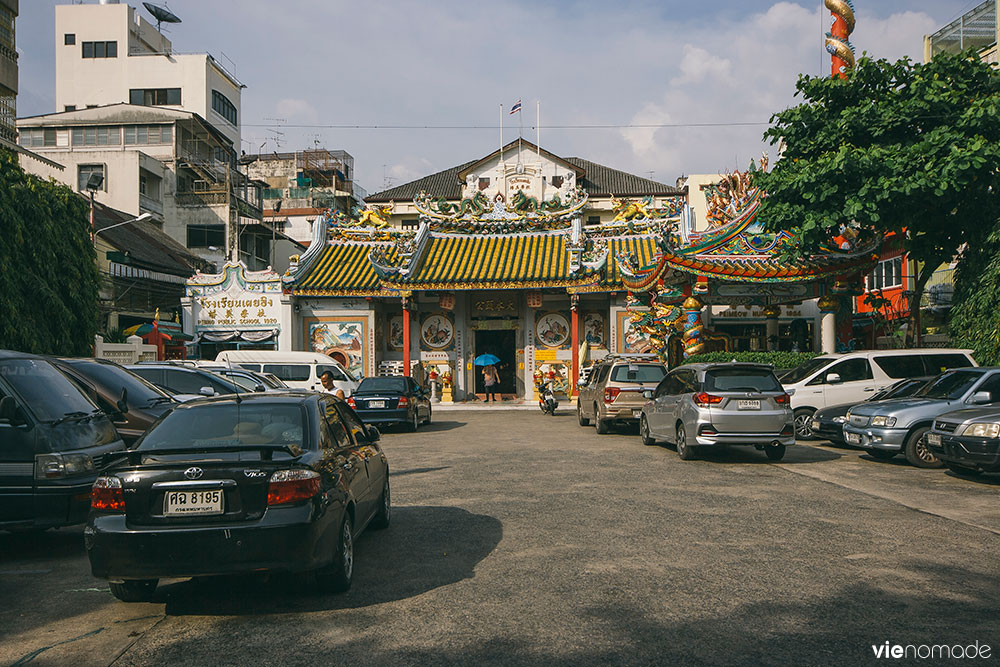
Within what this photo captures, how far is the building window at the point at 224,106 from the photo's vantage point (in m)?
53.1

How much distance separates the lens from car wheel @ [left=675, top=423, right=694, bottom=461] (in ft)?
43.9

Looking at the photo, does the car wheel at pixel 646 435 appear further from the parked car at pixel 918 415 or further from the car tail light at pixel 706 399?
the parked car at pixel 918 415

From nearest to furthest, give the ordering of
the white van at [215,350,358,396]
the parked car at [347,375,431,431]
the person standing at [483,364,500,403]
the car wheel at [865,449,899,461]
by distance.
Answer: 1. the car wheel at [865,449,899,461]
2. the parked car at [347,375,431,431]
3. the white van at [215,350,358,396]
4. the person standing at [483,364,500,403]

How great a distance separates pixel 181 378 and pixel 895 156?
50.1 feet

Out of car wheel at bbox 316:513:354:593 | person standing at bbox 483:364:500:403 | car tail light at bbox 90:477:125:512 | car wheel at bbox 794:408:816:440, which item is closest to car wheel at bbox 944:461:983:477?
car wheel at bbox 794:408:816:440

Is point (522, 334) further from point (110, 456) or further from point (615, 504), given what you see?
point (110, 456)

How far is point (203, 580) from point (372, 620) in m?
1.88

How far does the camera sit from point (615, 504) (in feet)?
30.4

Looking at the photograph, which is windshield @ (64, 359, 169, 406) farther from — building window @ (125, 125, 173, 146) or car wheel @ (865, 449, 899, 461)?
building window @ (125, 125, 173, 146)

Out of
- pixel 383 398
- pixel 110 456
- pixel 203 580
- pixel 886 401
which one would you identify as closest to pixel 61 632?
pixel 203 580

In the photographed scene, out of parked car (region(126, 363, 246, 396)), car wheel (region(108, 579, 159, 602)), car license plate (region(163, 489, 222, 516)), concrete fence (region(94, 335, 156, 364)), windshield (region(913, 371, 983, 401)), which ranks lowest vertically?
car wheel (region(108, 579, 159, 602))

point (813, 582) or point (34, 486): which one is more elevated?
point (34, 486)

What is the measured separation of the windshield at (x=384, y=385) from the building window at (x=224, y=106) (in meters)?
38.3

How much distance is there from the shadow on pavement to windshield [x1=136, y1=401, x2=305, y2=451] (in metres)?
1.10
